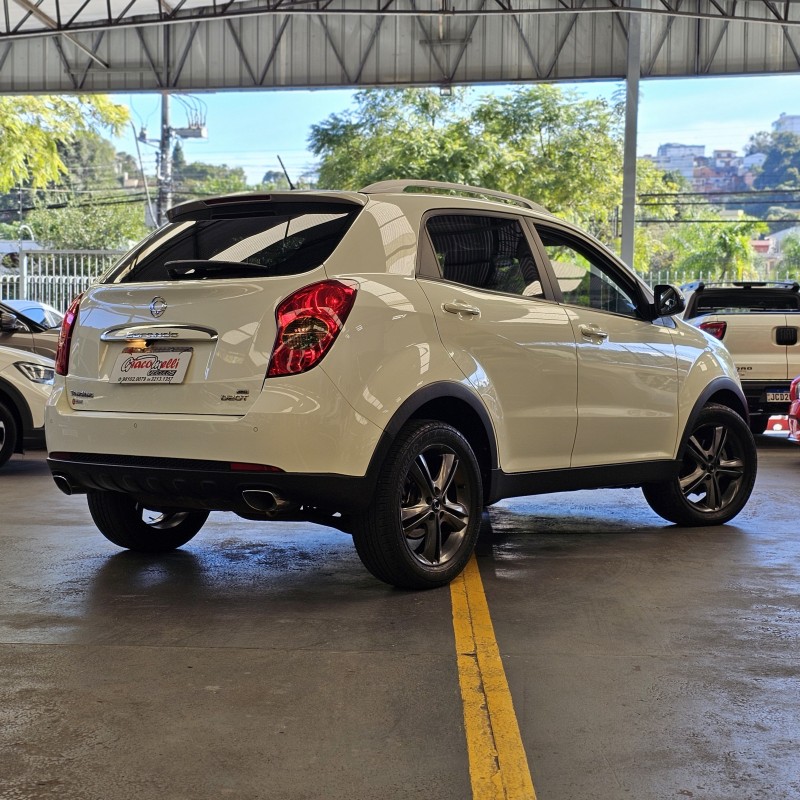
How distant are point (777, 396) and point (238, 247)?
8.46 meters

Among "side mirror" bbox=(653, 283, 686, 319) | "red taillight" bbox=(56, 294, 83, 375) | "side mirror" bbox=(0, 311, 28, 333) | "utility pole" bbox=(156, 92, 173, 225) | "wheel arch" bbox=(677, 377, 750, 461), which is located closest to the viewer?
"red taillight" bbox=(56, 294, 83, 375)

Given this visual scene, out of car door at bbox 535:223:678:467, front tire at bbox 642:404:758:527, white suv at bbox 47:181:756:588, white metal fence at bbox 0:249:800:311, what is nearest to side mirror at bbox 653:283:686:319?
car door at bbox 535:223:678:467

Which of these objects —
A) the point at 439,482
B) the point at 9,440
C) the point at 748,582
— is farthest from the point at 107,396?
the point at 9,440

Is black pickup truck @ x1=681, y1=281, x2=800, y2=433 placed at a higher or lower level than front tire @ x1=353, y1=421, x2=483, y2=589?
higher

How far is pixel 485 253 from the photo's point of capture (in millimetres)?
5957

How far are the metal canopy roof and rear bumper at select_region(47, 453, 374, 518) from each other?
17680 millimetres

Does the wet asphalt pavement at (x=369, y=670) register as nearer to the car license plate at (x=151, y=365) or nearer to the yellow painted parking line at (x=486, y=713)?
the yellow painted parking line at (x=486, y=713)

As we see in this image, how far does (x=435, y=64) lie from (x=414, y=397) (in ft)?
61.8

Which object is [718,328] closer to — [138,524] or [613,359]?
[613,359]

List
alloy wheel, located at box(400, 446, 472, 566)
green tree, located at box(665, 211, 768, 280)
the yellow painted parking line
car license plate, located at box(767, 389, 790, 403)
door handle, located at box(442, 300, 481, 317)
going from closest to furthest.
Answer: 1. the yellow painted parking line
2. alloy wheel, located at box(400, 446, 472, 566)
3. door handle, located at box(442, 300, 481, 317)
4. car license plate, located at box(767, 389, 790, 403)
5. green tree, located at box(665, 211, 768, 280)

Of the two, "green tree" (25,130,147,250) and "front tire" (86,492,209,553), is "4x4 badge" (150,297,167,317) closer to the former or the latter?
"front tire" (86,492,209,553)

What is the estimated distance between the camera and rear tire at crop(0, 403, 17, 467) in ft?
33.2

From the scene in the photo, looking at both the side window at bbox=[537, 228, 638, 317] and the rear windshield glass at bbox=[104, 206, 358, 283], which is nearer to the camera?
the rear windshield glass at bbox=[104, 206, 358, 283]

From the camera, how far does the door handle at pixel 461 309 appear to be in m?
5.46
